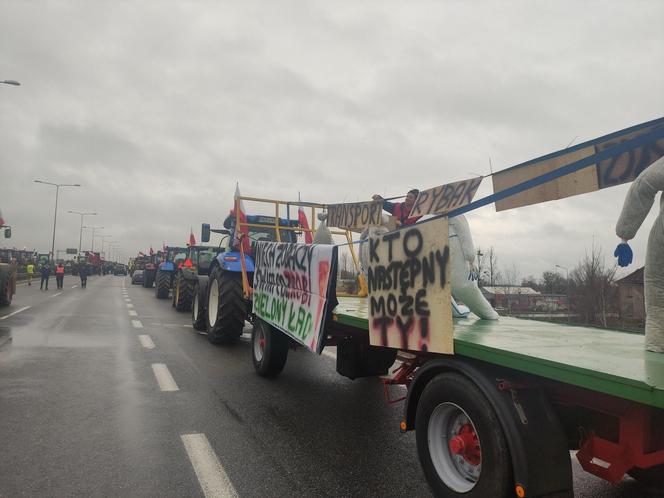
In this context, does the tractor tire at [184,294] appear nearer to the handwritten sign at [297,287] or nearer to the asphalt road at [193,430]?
the asphalt road at [193,430]

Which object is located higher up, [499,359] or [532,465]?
[499,359]

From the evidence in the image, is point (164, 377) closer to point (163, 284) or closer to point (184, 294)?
point (184, 294)

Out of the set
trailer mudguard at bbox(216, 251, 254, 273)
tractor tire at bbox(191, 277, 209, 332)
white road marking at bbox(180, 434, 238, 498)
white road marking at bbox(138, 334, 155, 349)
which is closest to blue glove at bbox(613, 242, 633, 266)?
white road marking at bbox(180, 434, 238, 498)

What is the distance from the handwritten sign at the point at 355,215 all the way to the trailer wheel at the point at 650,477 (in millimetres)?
3999

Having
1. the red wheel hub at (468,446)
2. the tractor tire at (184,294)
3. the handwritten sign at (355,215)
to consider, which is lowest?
the red wheel hub at (468,446)

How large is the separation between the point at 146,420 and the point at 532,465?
3.60 metres

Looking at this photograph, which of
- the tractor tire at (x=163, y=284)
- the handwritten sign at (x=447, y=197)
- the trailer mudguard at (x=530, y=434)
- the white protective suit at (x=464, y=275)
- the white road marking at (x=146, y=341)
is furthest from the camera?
the tractor tire at (x=163, y=284)

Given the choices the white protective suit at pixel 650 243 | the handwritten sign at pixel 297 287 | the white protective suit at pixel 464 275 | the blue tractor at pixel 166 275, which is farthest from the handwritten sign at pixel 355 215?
the blue tractor at pixel 166 275

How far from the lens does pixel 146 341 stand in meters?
9.37

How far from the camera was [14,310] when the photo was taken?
14.2m

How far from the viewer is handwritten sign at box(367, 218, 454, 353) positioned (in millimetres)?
2932

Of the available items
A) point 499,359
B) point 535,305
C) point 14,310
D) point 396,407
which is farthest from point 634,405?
point 535,305

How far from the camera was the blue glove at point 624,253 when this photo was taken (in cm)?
317

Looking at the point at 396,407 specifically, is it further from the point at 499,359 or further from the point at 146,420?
the point at 499,359
